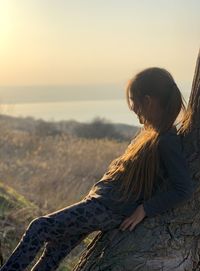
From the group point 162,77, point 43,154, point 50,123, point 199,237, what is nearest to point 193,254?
point 199,237

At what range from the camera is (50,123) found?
69.1 ft

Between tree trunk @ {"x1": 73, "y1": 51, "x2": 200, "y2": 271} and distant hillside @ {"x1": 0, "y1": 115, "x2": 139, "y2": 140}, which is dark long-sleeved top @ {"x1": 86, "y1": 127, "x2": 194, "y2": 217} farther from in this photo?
distant hillside @ {"x1": 0, "y1": 115, "x2": 139, "y2": 140}

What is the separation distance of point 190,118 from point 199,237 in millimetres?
628

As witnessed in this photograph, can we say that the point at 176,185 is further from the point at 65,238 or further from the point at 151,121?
the point at 65,238

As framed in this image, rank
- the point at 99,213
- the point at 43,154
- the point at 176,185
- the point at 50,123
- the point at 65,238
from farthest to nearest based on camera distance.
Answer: the point at 50,123 < the point at 43,154 < the point at 65,238 < the point at 99,213 < the point at 176,185

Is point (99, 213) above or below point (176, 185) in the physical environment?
below

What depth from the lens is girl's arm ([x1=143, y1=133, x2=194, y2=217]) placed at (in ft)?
10.1

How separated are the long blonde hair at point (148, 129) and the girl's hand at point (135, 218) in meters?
0.08

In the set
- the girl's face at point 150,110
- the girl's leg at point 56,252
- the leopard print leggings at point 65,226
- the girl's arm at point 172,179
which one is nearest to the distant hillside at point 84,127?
the girl's leg at point 56,252

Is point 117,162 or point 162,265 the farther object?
point 117,162

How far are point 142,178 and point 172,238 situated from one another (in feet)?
1.14

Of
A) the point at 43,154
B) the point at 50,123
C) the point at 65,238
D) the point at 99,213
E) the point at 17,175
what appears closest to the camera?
the point at 99,213

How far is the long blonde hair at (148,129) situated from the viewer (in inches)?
125

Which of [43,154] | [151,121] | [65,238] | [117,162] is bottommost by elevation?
[43,154]
